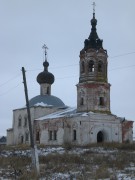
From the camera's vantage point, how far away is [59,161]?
57.0 feet

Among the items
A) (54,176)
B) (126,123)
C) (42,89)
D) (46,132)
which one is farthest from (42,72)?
(54,176)

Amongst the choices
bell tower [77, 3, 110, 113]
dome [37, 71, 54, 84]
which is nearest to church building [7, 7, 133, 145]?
bell tower [77, 3, 110, 113]

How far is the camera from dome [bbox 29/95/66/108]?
142 feet

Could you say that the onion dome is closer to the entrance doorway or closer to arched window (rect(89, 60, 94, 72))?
arched window (rect(89, 60, 94, 72))

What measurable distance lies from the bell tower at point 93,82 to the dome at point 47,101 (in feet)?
22.8

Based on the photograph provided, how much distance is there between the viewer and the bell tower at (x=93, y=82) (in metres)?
36.2

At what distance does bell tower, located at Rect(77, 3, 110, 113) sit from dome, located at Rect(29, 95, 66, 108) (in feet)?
22.8

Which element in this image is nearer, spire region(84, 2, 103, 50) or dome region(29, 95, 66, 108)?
spire region(84, 2, 103, 50)

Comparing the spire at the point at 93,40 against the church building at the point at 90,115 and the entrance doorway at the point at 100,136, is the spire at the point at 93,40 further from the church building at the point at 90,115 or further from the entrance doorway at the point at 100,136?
the entrance doorway at the point at 100,136

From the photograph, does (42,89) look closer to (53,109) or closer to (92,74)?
(53,109)

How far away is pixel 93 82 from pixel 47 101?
9.24 metres

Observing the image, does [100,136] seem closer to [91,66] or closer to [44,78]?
[91,66]

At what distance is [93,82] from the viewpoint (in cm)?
3616

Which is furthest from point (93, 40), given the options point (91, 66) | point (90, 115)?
point (90, 115)
